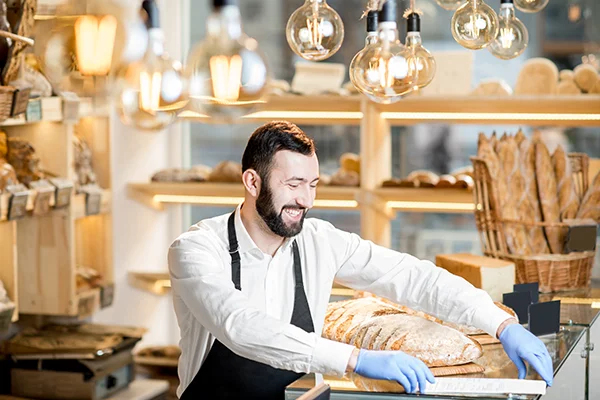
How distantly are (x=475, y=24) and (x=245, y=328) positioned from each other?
858 millimetres

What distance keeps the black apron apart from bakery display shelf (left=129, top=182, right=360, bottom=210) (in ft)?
6.90

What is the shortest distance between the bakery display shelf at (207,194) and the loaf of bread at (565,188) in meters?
1.47

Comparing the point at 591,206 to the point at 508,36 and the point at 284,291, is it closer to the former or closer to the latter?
the point at 508,36

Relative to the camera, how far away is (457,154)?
4672mm

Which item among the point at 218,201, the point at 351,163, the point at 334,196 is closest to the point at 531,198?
the point at 334,196

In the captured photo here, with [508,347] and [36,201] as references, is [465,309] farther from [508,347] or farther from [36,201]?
[36,201]

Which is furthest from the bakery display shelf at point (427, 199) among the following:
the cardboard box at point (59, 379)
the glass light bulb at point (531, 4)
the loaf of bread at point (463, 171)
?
the glass light bulb at point (531, 4)

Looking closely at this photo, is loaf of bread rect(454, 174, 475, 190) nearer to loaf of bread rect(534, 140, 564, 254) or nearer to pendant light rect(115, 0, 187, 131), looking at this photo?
loaf of bread rect(534, 140, 564, 254)

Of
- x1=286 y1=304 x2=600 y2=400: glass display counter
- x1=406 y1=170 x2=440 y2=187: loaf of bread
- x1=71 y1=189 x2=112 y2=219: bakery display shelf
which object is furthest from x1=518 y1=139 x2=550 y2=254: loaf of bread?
x1=71 y1=189 x2=112 y2=219: bakery display shelf

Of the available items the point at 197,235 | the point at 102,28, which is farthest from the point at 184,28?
the point at 102,28

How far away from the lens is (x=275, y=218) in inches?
85.0

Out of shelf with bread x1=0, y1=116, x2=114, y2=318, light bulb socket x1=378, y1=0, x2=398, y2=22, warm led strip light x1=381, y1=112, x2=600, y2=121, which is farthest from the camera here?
warm led strip light x1=381, y1=112, x2=600, y2=121

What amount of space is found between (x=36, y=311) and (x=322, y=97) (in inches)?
64.5

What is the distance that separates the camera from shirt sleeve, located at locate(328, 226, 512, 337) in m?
2.07
